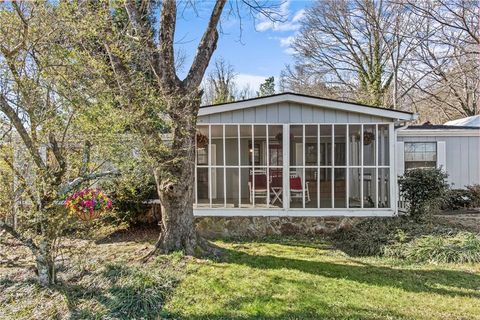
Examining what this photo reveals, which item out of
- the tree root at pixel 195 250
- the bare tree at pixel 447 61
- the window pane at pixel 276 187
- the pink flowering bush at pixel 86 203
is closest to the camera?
the pink flowering bush at pixel 86 203

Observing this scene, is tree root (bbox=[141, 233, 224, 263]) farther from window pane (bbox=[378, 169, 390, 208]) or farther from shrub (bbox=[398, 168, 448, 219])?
shrub (bbox=[398, 168, 448, 219])

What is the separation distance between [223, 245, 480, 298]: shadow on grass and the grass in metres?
0.01

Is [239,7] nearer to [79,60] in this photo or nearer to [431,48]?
[79,60]

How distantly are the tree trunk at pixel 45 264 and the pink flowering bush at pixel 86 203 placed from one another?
522mm

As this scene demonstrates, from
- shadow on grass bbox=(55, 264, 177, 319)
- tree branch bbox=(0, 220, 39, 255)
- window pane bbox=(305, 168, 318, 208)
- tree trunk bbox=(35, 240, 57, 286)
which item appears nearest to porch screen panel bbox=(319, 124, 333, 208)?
window pane bbox=(305, 168, 318, 208)

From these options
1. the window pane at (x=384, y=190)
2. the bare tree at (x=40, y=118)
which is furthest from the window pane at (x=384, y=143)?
the bare tree at (x=40, y=118)

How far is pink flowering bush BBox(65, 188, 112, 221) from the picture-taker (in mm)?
4125

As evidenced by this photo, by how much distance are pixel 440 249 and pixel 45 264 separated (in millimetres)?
6293

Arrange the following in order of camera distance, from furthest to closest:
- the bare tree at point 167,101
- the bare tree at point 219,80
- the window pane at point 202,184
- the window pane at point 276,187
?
the bare tree at point 219,80 < the window pane at point 202,184 < the window pane at point 276,187 < the bare tree at point 167,101

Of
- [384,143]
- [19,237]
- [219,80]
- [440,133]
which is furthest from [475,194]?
[219,80]

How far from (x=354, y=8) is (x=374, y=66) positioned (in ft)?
11.5

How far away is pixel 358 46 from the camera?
731 inches

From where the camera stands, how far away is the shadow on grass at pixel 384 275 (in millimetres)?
4258

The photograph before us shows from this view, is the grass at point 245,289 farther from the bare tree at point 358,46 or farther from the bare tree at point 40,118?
the bare tree at point 358,46
